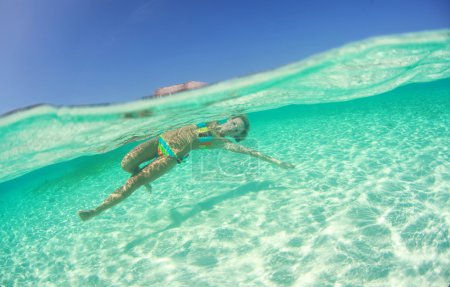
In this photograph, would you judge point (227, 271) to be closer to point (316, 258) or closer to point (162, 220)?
point (316, 258)

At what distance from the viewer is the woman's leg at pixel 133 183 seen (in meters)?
5.38

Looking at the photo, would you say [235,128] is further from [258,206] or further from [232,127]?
[258,206]

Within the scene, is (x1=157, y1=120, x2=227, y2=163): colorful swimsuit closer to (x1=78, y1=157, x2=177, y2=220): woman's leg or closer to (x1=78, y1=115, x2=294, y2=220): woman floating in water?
(x1=78, y1=115, x2=294, y2=220): woman floating in water

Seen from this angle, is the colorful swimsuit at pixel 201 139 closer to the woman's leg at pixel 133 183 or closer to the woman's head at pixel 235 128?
the woman's leg at pixel 133 183

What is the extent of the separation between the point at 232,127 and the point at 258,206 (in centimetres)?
228

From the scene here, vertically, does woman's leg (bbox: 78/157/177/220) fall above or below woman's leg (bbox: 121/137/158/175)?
below

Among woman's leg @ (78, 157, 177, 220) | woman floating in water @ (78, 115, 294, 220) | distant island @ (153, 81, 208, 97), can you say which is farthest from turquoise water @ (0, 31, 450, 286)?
woman floating in water @ (78, 115, 294, 220)

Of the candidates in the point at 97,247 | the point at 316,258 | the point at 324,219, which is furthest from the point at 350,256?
the point at 97,247

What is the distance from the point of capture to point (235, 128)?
272 inches

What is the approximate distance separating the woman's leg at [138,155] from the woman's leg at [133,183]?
0.41 meters

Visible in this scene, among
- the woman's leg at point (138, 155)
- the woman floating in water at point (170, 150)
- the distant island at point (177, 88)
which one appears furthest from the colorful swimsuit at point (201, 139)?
the distant island at point (177, 88)

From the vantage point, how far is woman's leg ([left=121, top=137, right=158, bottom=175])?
6174 mm

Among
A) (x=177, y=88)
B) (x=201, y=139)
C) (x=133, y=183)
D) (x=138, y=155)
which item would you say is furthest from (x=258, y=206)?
(x=177, y=88)

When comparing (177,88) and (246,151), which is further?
(177,88)
